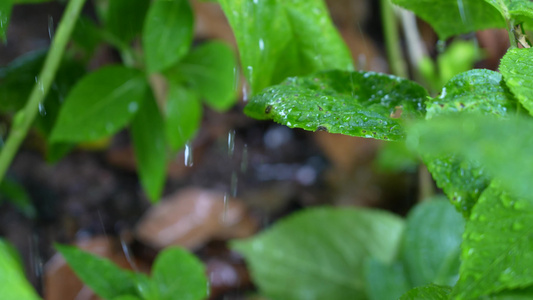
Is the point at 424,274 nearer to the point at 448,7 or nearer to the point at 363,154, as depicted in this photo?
the point at 448,7

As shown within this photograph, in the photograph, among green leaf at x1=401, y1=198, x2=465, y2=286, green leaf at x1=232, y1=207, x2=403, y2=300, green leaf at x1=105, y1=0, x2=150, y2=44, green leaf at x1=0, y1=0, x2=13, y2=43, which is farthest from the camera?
green leaf at x1=232, y1=207, x2=403, y2=300

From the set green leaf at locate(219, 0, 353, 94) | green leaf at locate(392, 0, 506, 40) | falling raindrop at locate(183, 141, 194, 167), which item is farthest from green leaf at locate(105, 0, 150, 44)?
falling raindrop at locate(183, 141, 194, 167)

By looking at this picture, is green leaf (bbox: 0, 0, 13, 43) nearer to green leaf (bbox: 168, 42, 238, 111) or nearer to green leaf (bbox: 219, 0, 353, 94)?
green leaf (bbox: 219, 0, 353, 94)

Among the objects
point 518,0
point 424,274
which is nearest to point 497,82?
point 518,0

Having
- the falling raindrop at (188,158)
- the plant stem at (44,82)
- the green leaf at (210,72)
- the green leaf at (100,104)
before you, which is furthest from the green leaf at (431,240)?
the falling raindrop at (188,158)

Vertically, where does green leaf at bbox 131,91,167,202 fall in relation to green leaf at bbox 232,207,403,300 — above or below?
above

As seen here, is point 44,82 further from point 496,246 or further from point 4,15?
point 496,246

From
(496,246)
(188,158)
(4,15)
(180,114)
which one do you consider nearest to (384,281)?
(180,114)
